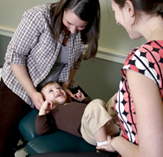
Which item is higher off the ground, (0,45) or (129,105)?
(129,105)

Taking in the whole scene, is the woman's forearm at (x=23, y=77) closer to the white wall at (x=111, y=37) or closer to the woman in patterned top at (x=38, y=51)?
the woman in patterned top at (x=38, y=51)

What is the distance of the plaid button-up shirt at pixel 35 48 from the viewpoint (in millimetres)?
1139

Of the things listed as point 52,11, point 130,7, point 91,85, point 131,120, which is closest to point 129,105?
point 131,120

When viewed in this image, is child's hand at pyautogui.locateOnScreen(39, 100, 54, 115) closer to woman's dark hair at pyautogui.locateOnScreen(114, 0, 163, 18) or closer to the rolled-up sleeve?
the rolled-up sleeve

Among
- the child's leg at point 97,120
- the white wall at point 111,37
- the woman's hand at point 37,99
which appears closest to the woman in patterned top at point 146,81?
the child's leg at point 97,120

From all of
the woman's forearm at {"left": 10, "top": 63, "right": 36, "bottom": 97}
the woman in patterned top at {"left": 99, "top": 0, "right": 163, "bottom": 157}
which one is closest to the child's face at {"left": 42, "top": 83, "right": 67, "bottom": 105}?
the woman's forearm at {"left": 10, "top": 63, "right": 36, "bottom": 97}

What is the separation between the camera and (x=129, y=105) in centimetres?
60

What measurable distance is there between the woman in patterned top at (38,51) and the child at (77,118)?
107 millimetres

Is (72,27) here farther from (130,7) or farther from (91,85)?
(91,85)

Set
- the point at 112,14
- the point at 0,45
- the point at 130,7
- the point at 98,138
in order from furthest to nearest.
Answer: the point at 0,45
the point at 112,14
the point at 98,138
the point at 130,7

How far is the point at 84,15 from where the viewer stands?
107 centimetres

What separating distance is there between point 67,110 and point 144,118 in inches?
28.7

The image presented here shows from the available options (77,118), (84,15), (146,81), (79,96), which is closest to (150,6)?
(146,81)

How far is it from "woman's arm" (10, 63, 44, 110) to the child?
9 centimetres
